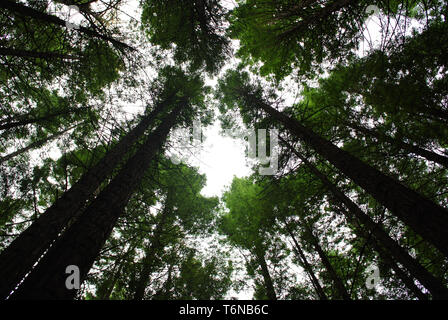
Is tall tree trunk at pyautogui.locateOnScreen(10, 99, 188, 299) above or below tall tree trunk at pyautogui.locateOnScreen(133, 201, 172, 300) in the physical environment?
below

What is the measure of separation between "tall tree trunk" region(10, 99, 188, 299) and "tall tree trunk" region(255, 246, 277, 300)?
22.7 feet

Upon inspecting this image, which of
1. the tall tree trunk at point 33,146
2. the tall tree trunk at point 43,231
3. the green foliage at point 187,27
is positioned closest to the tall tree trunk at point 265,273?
the tall tree trunk at point 43,231

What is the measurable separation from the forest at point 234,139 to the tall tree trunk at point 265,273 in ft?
0.19

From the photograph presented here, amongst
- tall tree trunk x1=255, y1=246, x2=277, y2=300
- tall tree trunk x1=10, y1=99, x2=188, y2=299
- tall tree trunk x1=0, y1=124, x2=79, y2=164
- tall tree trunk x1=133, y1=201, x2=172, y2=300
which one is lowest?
tall tree trunk x1=10, y1=99, x2=188, y2=299

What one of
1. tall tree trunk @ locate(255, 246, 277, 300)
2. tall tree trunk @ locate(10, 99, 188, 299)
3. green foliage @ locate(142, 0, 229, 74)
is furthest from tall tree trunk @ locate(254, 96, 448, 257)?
tall tree trunk @ locate(255, 246, 277, 300)

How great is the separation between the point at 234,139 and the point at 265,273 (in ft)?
21.3

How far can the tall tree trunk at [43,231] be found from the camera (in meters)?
2.22

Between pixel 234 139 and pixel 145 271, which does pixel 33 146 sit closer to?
pixel 145 271

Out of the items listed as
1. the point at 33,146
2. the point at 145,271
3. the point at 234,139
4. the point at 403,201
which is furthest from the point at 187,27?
the point at 33,146

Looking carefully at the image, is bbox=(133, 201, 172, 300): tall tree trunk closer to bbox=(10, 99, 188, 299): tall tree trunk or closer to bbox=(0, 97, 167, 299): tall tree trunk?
bbox=(0, 97, 167, 299): tall tree trunk

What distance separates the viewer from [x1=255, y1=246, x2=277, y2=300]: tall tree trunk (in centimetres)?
727

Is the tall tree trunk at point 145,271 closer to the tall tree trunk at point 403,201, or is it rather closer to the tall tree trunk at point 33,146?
the tall tree trunk at point 403,201
